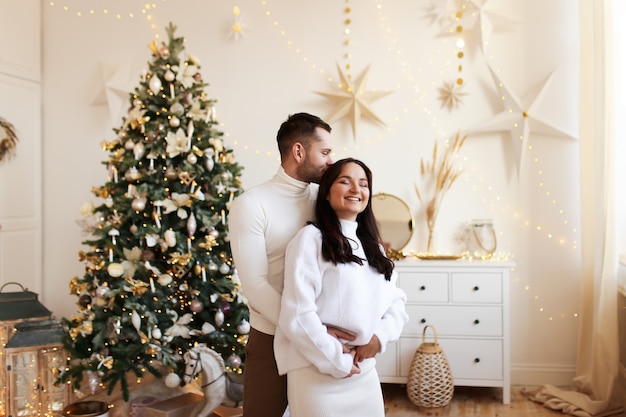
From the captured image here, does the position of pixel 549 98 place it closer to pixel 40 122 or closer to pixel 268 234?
pixel 268 234

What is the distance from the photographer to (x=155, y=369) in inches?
137

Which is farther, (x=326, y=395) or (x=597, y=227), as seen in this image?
(x=597, y=227)

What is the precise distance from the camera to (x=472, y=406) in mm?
3803

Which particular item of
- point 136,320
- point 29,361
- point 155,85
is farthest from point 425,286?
point 29,361

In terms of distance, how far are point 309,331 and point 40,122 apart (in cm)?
365

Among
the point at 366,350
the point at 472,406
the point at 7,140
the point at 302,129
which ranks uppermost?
the point at 7,140

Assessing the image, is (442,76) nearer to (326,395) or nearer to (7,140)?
(326,395)

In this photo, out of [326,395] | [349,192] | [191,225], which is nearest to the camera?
[326,395]

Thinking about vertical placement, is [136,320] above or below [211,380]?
above

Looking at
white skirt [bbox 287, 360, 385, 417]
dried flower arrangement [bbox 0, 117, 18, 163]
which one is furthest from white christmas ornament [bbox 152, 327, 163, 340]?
dried flower arrangement [bbox 0, 117, 18, 163]

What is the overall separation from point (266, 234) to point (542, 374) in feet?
8.99

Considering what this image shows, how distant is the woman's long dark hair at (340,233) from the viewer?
1.97 metres

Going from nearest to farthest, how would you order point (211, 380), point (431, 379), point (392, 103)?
1. point (211, 380)
2. point (431, 379)
3. point (392, 103)

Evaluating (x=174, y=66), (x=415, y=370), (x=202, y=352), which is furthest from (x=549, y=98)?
(x=202, y=352)
